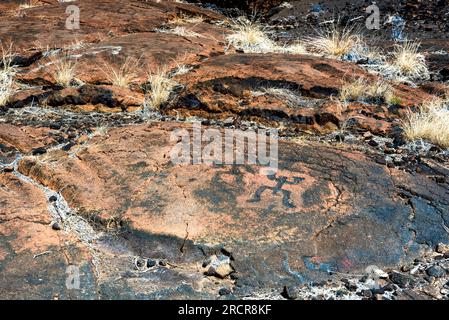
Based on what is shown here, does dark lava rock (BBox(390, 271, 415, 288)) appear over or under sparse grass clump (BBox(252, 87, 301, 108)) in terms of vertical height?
under

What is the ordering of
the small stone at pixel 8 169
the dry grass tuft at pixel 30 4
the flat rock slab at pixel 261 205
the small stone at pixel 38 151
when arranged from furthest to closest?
the dry grass tuft at pixel 30 4 < the small stone at pixel 38 151 < the small stone at pixel 8 169 < the flat rock slab at pixel 261 205

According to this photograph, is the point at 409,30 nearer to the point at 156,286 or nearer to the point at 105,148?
the point at 105,148

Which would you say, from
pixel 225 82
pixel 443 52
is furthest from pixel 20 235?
pixel 443 52

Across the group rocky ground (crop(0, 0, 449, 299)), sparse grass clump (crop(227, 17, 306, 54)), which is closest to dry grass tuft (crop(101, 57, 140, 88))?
rocky ground (crop(0, 0, 449, 299))

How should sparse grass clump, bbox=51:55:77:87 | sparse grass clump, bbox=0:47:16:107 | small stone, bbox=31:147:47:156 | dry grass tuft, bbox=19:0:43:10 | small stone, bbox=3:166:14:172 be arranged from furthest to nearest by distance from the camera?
dry grass tuft, bbox=19:0:43:10
sparse grass clump, bbox=51:55:77:87
sparse grass clump, bbox=0:47:16:107
small stone, bbox=31:147:47:156
small stone, bbox=3:166:14:172

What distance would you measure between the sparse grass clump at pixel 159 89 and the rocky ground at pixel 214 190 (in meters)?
0.07

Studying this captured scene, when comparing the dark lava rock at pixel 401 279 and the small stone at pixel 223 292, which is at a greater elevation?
the dark lava rock at pixel 401 279

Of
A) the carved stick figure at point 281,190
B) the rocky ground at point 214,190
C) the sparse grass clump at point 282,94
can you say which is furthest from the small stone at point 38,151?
the sparse grass clump at point 282,94

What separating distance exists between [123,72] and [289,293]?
287 centimetres

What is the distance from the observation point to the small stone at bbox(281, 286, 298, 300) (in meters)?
2.35

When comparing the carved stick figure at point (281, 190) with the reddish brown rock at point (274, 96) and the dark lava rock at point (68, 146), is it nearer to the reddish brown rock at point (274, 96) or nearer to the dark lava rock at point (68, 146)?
the reddish brown rock at point (274, 96)

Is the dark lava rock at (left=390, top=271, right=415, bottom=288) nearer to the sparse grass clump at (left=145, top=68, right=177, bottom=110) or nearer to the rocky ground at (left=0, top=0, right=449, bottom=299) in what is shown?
the rocky ground at (left=0, top=0, right=449, bottom=299)

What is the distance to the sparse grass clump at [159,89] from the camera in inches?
166

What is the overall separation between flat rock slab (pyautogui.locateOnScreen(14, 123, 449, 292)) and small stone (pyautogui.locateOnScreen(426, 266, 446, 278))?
12 cm
